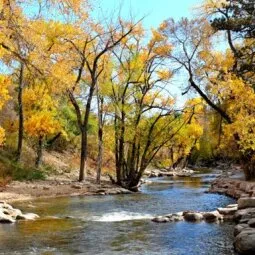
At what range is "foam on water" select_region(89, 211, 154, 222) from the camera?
16.1m

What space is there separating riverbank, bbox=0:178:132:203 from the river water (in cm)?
280

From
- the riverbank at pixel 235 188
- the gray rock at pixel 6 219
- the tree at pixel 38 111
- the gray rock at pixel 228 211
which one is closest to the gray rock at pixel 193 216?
the gray rock at pixel 228 211

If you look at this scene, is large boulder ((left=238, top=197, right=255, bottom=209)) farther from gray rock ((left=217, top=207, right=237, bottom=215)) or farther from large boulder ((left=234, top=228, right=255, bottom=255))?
large boulder ((left=234, top=228, right=255, bottom=255))

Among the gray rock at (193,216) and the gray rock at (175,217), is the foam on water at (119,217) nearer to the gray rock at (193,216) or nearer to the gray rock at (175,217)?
the gray rock at (175,217)

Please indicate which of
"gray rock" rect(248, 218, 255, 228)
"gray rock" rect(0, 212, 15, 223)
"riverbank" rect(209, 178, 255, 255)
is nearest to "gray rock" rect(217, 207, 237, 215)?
"riverbank" rect(209, 178, 255, 255)

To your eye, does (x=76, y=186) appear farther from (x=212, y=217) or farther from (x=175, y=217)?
(x=212, y=217)

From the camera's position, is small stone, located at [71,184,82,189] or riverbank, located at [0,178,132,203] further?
small stone, located at [71,184,82,189]

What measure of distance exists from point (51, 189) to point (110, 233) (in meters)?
12.8

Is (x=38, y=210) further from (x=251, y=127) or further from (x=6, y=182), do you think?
(x=251, y=127)

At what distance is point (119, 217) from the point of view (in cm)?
1672

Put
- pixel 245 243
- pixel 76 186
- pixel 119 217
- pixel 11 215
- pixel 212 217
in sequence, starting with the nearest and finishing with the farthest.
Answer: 1. pixel 245 243
2. pixel 212 217
3. pixel 11 215
4. pixel 119 217
5. pixel 76 186

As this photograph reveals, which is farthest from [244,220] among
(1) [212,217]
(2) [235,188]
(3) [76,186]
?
(3) [76,186]

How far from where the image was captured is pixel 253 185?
73.0 ft

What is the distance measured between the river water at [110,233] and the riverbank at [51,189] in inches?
110
